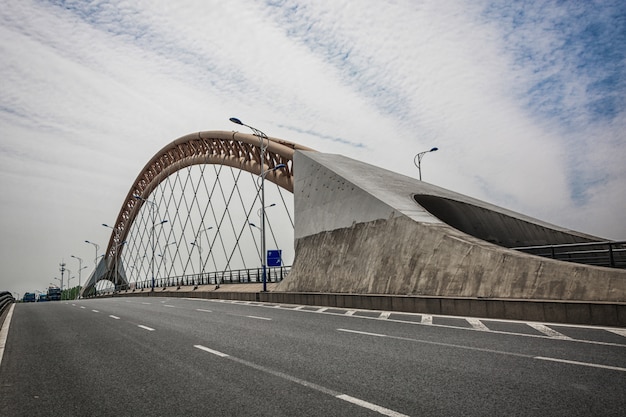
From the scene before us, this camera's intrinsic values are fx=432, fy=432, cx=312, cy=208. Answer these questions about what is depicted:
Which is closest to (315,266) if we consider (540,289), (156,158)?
(540,289)

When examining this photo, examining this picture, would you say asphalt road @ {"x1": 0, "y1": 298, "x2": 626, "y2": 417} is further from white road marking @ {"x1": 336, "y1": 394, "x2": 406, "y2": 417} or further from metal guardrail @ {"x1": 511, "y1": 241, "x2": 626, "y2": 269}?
metal guardrail @ {"x1": 511, "y1": 241, "x2": 626, "y2": 269}

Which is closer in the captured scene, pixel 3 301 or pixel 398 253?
pixel 398 253

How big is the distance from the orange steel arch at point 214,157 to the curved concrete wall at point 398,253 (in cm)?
971

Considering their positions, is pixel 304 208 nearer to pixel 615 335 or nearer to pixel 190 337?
pixel 190 337

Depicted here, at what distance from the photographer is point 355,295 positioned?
55.9 ft

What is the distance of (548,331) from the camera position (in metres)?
9.13

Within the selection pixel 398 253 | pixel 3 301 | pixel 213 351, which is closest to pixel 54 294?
pixel 3 301

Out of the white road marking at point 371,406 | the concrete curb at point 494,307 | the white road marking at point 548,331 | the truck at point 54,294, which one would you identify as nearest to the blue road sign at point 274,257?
the concrete curb at point 494,307

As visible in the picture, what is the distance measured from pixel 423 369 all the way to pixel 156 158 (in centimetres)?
6599

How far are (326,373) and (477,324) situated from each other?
20.8 feet

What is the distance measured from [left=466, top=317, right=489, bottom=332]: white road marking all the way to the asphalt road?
0.18 metres

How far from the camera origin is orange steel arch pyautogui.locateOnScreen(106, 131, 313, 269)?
3694 centimetres

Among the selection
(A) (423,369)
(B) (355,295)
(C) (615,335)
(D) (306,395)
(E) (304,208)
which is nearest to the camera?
(D) (306,395)

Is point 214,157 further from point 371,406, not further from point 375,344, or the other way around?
point 371,406
